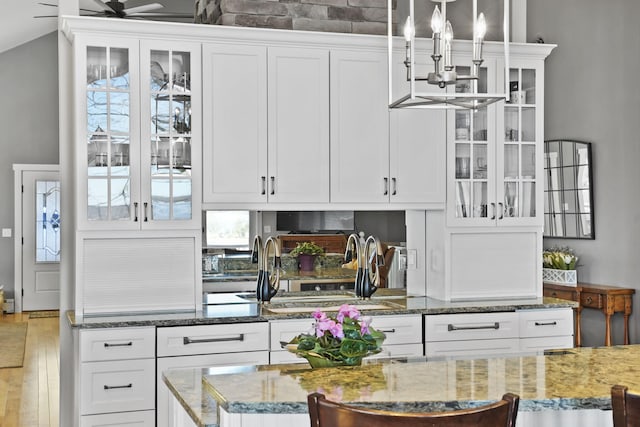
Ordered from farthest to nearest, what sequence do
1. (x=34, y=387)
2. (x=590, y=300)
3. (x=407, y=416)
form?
(x=34, y=387) → (x=590, y=300) → (x=407, y=416)

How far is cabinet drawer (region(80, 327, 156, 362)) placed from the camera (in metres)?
3.85

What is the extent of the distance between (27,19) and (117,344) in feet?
24.4

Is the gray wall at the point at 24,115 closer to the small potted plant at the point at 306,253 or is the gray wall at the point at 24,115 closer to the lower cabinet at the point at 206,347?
the small potted plant at the point at 306,253

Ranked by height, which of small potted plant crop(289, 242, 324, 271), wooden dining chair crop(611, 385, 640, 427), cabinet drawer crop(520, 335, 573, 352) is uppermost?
small potted plant crop(289, 242, 324, 271)

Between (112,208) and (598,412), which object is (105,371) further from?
(598,412)

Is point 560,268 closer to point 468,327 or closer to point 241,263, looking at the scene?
point 468,327

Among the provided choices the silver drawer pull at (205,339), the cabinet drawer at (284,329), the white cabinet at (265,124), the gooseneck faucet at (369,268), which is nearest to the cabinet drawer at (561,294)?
the gooseneck faucet at (369,268)

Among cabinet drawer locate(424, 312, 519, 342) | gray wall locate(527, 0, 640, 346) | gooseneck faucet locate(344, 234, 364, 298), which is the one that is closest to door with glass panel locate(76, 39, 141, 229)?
gooseneck faucet locate(344, 234, 364, 298)

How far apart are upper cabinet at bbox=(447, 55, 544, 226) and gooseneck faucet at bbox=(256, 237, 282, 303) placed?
1.07 m

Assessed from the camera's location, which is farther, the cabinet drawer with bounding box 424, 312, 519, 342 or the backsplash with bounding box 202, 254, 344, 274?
the backsplash with bounding box 202, 254, 344, 274

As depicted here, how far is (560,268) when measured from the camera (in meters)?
6.54

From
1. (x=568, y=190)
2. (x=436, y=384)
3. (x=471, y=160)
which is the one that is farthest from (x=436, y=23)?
(x=568, y=190)

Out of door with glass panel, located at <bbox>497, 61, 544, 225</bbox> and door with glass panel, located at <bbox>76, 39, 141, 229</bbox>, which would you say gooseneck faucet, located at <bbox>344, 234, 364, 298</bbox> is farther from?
door with glass panel, located at <bbox>76, 39, 141, 229</bbox>

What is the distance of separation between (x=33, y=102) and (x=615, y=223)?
8.46 m
